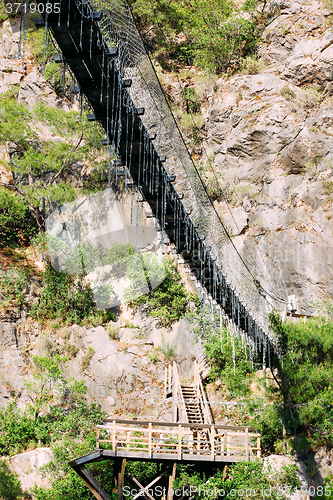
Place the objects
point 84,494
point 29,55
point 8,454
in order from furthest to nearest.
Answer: point 29,55, point 8,454, point 84,494

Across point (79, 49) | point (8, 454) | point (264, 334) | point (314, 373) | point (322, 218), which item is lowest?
point (8, 454)

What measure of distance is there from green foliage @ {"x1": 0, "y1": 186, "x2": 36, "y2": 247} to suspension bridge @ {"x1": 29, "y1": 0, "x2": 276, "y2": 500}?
28.4 ft

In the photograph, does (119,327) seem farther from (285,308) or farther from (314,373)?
(314,373)

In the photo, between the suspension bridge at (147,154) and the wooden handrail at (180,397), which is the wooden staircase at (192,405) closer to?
the wooden handrail at (180,397)

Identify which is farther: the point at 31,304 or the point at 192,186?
the point at 31,304

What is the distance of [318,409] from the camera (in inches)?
292

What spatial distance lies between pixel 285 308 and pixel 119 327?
4893mm

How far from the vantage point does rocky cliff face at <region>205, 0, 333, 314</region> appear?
1108 centimetres

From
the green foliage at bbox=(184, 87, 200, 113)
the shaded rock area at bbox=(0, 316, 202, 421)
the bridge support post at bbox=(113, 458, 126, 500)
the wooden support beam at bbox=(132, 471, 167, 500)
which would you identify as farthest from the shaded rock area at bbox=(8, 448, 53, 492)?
the green foliage at bbox=(184, 87, 200, 113)

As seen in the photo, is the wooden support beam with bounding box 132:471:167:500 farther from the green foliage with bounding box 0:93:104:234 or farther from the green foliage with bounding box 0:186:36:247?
the green foliage with bounding box 0:186:36:247

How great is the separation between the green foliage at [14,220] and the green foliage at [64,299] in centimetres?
188

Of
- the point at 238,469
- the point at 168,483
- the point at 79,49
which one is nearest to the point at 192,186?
the point at 79,49

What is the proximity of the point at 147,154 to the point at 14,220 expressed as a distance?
10.9m

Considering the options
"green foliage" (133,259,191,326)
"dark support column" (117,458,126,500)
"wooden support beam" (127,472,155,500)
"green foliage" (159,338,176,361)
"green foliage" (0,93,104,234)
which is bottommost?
"wooden support beam" (127,472,155,500)
